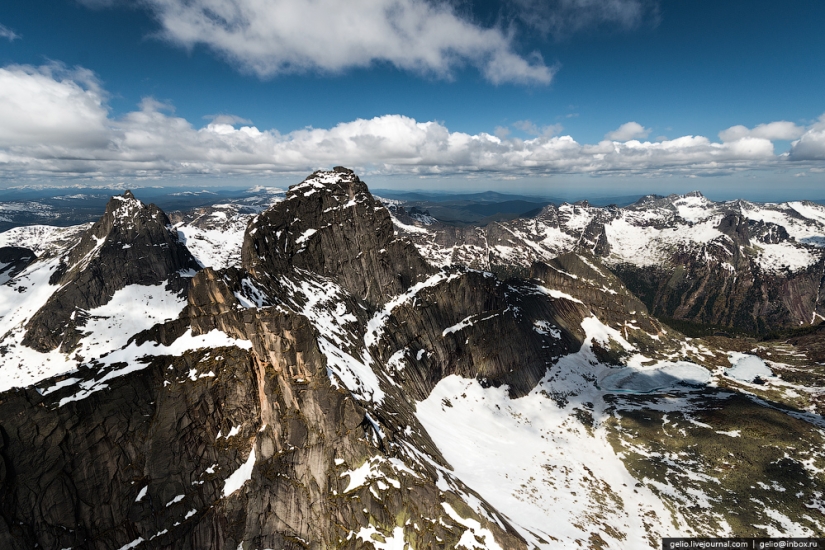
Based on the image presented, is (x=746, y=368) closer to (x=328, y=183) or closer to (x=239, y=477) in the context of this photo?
(x=328, y=183)

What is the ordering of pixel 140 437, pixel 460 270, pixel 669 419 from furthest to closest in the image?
pixel 460 270, pixel 669 419, pixel 140 437

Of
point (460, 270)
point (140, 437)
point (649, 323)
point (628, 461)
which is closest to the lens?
point (140, 437)

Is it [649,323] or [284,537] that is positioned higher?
[284,537]

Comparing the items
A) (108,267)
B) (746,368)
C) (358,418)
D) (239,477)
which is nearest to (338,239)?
(358,418)

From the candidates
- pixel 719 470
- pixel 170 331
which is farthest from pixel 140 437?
pixel 719 470

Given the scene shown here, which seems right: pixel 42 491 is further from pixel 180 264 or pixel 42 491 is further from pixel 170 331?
pixel 180 264

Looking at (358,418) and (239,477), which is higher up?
(358,418)
